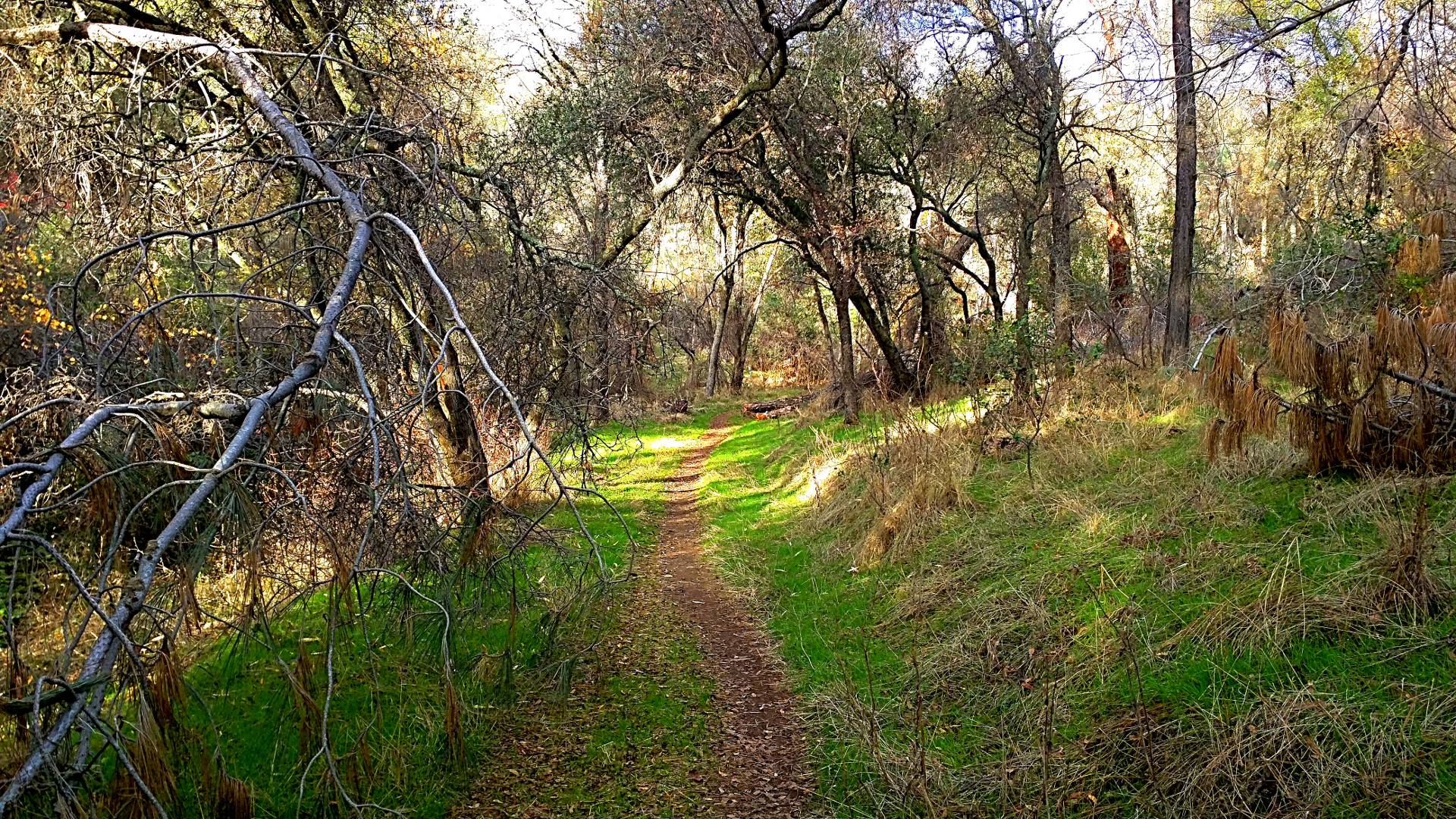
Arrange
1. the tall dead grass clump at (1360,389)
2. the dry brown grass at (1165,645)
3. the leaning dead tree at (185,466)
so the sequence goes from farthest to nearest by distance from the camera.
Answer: the tall dead grass clump at (1360,389)
the dry brown grass at (1165,645)
the leaning dead tree at (185,466)

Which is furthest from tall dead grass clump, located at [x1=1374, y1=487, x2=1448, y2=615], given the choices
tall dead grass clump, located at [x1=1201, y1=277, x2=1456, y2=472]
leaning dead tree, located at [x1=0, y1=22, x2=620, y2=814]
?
leaning dead tree, located at [x1=0, y1=22, x2=620, y2=814]

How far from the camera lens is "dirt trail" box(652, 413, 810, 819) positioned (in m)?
4.39

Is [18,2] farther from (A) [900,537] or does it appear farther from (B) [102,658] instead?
(A) [900,537]

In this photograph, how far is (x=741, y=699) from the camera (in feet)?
18.2

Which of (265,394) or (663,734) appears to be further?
(663,734)

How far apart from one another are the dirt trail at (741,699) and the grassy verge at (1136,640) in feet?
0.62

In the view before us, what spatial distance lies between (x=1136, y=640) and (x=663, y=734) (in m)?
2.71

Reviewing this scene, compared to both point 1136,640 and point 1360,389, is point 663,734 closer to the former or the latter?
point 1136,640

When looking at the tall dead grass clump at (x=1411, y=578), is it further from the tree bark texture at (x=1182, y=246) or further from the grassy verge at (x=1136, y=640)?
the tree bark texture at (x=1182, y=246)

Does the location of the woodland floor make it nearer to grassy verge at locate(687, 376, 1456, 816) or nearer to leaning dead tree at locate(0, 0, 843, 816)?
grassy verge at locate(687, 376, 1456, 816)

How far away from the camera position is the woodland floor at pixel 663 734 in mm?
4312

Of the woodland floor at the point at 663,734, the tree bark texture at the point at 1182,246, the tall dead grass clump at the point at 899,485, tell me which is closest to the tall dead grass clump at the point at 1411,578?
the woodland floor at the point at 663,734

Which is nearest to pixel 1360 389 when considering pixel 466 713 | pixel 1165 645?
pixel 1165 645

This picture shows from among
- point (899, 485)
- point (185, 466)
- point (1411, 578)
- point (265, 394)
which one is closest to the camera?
point (185, 466)
